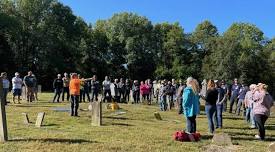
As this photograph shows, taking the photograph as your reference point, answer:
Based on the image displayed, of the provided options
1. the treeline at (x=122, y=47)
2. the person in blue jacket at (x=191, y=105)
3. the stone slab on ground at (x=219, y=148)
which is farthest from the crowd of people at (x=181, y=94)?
the treeline at (x=122, y=47)

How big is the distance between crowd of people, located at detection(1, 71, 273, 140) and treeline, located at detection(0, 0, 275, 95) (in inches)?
1580

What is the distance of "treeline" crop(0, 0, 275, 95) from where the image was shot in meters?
78.2

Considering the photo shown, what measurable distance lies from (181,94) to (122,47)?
200 feet

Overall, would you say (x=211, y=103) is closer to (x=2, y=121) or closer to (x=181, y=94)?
(x=2, y=121)

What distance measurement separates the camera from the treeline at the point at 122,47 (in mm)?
78250

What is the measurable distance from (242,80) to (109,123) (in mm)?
59456

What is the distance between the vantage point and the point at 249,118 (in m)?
24.3

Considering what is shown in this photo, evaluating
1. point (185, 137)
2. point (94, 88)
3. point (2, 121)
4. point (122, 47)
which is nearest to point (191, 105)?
point (185, 137)

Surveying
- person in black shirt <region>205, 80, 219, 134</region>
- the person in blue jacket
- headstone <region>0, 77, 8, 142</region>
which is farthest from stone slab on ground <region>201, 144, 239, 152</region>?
headstone <region>0, 77, 8, 142</region>

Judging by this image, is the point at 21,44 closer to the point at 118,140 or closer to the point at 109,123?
the point at 109,123

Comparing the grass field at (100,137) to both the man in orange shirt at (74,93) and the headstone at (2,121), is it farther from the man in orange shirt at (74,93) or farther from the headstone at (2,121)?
the man in orange shirt at (74,93)

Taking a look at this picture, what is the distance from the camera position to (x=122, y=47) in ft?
294

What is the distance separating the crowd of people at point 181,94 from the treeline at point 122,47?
40139 millimetres

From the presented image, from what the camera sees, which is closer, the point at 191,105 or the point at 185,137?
the point at 185,137
